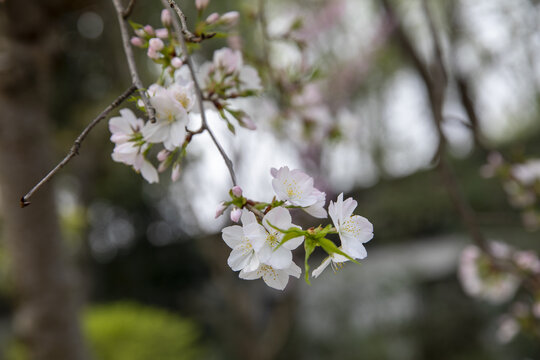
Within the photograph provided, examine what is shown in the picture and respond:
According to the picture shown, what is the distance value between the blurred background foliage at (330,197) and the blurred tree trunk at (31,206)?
23cm

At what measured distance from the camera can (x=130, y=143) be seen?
22.4 inches

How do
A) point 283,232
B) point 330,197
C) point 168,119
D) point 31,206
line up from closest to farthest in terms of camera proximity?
1. point 283,232
2. point 168,119
3. point 31,206
4. point 330,197

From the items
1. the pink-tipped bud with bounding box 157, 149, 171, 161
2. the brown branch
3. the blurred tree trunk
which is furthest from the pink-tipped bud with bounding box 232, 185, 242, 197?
the blurred tree trunk

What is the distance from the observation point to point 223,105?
64 cm

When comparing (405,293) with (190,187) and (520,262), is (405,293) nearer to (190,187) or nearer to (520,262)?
(190,187)

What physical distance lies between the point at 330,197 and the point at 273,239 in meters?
2.32

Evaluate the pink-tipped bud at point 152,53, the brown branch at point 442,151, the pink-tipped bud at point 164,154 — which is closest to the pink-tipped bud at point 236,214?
the pink-tipped bud at point 164,154

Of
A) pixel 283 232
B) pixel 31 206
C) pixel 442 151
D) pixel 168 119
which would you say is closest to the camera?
pixel 283 232

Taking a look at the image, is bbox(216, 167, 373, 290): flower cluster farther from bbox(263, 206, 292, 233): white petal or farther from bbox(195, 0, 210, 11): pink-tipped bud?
bbox(195, 0, 210, 11): pink-tipped bud

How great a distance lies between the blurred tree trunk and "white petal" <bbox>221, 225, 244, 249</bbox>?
4.03 feet

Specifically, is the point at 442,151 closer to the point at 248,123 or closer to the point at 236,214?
the point at 248,123

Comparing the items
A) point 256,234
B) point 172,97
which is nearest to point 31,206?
point 172,97

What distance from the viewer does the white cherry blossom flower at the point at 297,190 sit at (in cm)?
45

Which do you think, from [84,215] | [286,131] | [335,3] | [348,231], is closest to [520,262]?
[286,131]
